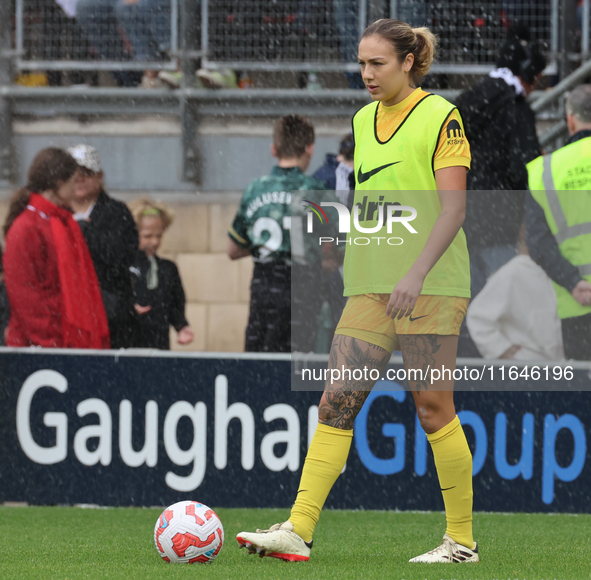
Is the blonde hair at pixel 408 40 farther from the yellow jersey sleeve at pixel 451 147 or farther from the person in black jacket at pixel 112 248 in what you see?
the person in black jacket at pixel 112 248

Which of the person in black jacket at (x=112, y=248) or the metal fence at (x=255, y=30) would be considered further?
the metal fence at (x=255, y=30)

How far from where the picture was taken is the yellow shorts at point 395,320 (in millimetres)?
3812

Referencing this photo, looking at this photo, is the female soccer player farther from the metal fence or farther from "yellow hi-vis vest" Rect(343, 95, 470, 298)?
the metal fence

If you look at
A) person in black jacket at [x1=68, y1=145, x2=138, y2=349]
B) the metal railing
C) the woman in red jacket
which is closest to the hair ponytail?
the woman in red jacket

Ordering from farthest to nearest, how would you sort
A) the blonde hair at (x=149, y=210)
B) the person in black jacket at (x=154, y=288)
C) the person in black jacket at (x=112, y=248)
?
the blonde hair at (x=149, y=210) < the person in black jacket at (x=154, y=288) < the person in black jacket at (x=112, y=248)

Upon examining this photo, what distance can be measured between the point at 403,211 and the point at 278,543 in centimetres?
133

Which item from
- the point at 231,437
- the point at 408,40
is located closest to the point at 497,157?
the point at 231,437

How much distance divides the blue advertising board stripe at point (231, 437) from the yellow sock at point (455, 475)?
66.8 inches

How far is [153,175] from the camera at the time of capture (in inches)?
377

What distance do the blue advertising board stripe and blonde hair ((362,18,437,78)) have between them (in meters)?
2.22

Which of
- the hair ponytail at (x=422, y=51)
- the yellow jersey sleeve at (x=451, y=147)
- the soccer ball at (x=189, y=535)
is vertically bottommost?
the soccer ball at (x=189, y=535)

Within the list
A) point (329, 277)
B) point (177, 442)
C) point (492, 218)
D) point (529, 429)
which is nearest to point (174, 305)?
point (329, 277)

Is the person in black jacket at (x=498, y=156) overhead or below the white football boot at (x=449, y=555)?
overhead

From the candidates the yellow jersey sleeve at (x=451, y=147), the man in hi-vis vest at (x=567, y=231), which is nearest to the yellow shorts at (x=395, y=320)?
the yellow jersey sleeve at (x=451, y=147)
